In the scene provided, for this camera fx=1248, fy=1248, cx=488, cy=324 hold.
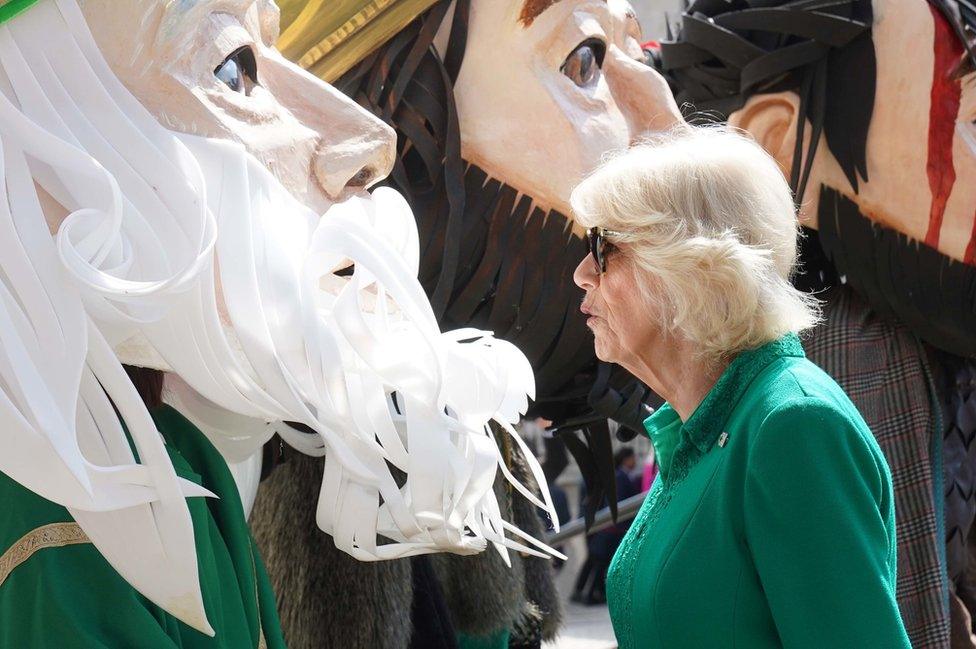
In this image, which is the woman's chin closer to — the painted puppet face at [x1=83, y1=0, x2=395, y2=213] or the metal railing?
the painted puppet face at [x1=83, y1=0, x2=395, y2=213]

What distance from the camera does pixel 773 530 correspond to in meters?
1.14

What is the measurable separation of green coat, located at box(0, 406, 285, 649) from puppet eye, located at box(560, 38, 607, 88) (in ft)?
2.90

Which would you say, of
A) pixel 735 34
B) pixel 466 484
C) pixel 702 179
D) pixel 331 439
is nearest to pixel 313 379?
pixel 331 439

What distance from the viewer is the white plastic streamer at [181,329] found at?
1.02 m

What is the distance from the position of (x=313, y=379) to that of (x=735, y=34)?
4.41ft

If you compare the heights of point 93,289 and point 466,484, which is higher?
point 93,289

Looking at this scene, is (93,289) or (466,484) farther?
(466,484)

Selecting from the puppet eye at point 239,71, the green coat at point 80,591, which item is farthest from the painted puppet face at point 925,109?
the green coat at point 80,591

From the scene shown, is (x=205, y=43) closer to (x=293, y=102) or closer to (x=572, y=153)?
(x=293, y=102)

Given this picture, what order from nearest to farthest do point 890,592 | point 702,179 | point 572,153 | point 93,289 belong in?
1. point 93,289
2. point 890,592
3. point 702,179
4. point 572,153

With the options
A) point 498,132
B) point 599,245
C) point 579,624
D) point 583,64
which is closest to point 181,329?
point 599,245

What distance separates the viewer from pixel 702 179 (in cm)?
129

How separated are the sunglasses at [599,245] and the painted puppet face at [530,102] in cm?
41

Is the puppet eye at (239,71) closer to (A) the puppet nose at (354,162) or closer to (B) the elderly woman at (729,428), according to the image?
(A) the puppet nose at (354,162)
